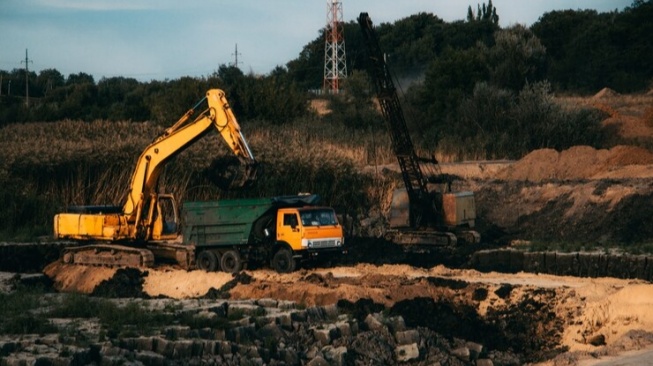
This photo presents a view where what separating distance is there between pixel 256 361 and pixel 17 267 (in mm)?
17546

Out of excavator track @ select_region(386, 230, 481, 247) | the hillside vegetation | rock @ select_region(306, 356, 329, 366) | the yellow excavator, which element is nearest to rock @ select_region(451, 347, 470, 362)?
rock @ select_region(306, 356, 329, 366)

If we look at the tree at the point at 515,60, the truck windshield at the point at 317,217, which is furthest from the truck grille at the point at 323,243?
the tree at the point at 515,60

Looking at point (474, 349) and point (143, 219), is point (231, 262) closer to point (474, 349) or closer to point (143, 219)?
point (143, 219)

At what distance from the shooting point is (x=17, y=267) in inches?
1390

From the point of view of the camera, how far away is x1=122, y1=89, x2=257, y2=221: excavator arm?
109 feet

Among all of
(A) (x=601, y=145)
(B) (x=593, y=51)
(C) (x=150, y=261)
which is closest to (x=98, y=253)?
(C) (x=150, y=261)

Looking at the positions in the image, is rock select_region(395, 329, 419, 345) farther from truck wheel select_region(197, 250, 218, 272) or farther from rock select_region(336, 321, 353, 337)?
truck wheel select_region(197, 250, 218, 272)

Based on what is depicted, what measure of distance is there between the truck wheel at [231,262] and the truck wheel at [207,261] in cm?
20

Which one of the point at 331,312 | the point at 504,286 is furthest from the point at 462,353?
the point at 504,286

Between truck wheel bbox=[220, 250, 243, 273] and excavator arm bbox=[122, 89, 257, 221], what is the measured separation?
1821mm

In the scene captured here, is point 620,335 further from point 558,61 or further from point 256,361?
point 558,61

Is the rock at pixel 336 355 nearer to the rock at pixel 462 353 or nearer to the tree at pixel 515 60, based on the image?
the rock at pixel 462 353

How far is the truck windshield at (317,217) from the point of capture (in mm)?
31953

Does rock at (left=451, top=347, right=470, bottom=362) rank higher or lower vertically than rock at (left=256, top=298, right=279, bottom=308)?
lower
